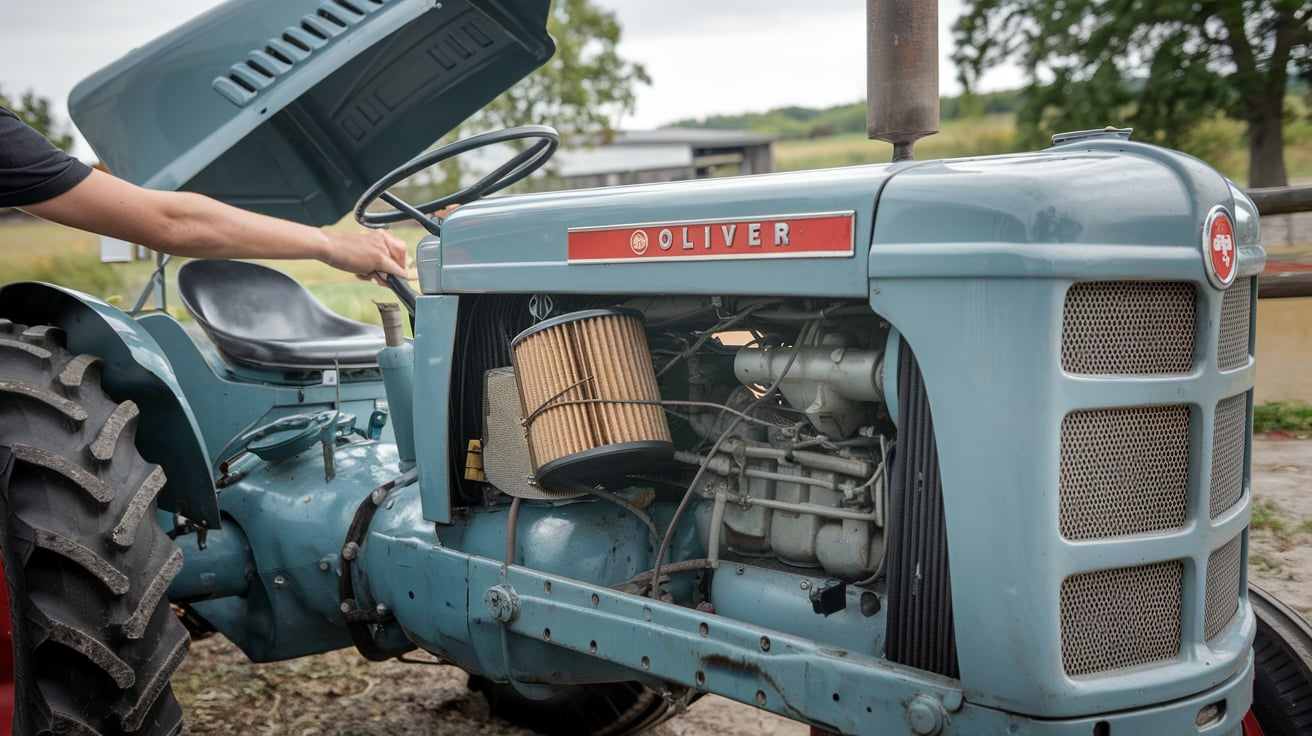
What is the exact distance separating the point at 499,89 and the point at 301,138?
0.58 metres

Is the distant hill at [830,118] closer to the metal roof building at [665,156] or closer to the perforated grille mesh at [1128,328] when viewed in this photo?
the metal roof building at [665,156]

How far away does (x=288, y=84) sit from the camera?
2746 millimetres

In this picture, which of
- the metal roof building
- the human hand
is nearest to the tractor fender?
the human hand

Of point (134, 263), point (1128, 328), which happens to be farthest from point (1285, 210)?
point (134, 263)

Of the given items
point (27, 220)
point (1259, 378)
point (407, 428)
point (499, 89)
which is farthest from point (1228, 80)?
point (27, 220)

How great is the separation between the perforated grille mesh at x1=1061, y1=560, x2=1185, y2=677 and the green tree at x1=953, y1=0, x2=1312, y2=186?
8.78 m

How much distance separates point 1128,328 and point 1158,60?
949cm

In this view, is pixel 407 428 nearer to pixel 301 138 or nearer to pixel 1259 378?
pixel 301 138

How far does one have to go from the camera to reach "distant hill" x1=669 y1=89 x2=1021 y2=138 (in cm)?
1154

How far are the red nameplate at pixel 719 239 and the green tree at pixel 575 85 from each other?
10828mm

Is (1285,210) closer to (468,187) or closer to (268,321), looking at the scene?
(468,187)

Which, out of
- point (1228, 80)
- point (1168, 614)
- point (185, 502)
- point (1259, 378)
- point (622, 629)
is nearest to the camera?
point (1168, 614)

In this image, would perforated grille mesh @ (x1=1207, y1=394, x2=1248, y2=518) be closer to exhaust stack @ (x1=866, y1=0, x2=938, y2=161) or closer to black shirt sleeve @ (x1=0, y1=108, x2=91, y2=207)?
exhaust stack @ (x1=866, y1=0, x2=938, y2=161)

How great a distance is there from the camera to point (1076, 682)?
1.65 metres
